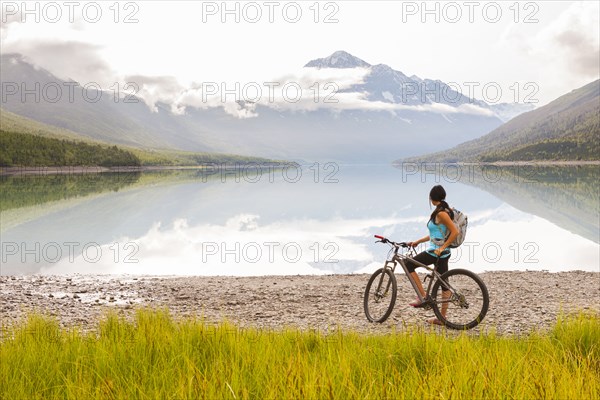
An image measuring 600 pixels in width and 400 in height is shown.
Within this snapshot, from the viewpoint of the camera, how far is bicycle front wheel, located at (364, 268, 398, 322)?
44.2ft

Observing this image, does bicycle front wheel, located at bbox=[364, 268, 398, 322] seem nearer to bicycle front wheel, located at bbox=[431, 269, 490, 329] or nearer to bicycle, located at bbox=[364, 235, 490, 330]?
bicycle, located at bbox=[364, 235, 490, 330]

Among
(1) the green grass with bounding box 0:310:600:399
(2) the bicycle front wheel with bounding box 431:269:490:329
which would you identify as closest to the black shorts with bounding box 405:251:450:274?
(2) the bicycle front wheel with bounding box 431:269:490:329

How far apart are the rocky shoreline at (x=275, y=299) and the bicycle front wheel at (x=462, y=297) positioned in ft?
3.01

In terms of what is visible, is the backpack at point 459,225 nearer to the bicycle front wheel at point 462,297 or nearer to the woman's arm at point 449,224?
the woman's arm at point 449,224

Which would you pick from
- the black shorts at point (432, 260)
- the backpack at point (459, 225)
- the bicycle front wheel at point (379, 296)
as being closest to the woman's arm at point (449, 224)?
the backpack at point (459, 225)

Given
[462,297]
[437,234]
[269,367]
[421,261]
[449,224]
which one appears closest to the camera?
[269,367]

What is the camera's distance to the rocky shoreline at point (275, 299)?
14617mm

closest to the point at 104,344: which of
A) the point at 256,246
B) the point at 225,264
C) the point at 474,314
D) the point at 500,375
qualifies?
the point at 500,375

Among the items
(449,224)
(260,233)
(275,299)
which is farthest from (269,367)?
(260,233)

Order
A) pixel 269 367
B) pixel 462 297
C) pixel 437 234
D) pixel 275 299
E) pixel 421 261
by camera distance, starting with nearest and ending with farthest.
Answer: pixel 269 367, pixel 462 297, pixel 437 234, pixel 421 261, pixel 275 299

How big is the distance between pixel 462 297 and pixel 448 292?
1.88 feet

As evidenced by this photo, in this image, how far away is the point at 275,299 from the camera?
18.4 meters

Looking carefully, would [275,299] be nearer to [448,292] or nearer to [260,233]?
[448,292]

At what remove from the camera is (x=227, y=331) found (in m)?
8.34
